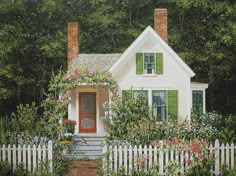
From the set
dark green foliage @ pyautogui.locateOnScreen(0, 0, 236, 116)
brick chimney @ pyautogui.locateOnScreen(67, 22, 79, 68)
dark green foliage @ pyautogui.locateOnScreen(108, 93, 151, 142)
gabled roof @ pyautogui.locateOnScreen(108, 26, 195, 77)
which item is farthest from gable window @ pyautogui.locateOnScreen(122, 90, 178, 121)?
dark green foliage @ pyautogui.locateOnScreen(0, 0, 236, 116)

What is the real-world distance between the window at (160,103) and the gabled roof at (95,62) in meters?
2.94

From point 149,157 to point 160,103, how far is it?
31.6 feet

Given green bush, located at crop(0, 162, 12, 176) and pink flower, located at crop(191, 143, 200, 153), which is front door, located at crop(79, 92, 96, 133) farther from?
pink flower, located at crop(191, 143, 200, 153)

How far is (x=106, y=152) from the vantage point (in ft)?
56.6

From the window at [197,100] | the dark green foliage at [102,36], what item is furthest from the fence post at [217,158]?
the dark green foliage at [102,36]

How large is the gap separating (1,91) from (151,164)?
67.5ft

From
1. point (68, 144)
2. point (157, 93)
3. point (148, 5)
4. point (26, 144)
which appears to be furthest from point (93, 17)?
point (26, 144)

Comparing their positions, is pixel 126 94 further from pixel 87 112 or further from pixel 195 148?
pixel 195 148

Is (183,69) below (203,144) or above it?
above

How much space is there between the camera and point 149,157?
1716cm

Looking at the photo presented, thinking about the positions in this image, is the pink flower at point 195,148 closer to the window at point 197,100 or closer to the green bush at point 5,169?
the green bush at point 5,169

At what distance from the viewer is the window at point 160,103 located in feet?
87.2

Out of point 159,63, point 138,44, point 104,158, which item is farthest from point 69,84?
point 104,158

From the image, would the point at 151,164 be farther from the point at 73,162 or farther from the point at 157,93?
the point at 157,93
